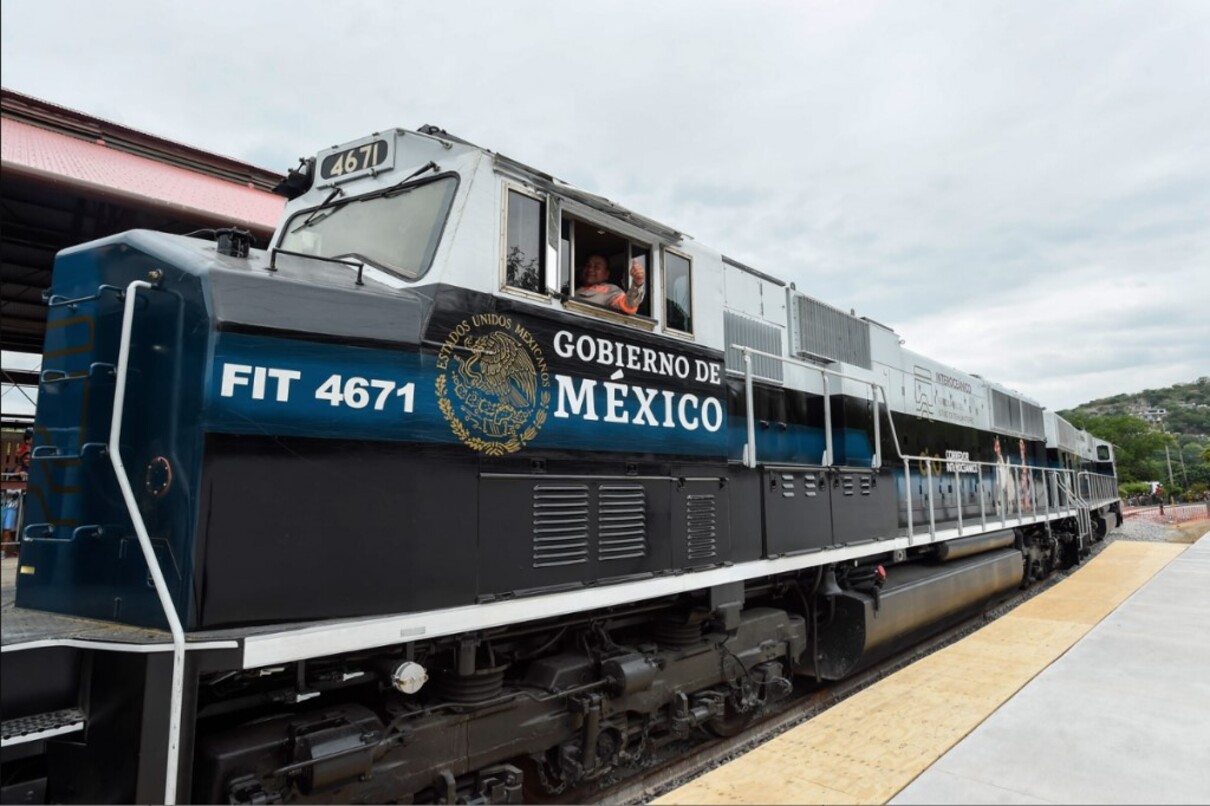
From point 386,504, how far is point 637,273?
7.21 ft

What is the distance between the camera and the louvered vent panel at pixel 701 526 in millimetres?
4676

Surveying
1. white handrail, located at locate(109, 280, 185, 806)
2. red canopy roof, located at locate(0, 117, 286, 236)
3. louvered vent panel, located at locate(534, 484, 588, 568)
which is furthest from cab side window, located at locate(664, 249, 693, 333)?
red canopy roof, located at locate(0, 117, 286, 236)

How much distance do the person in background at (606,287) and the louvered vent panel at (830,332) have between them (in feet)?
9.95

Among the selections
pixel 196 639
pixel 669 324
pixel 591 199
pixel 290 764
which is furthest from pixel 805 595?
pixel 196 639

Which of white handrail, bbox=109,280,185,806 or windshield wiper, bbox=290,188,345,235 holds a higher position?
Answer: windshield wiper, bbox=290,188,345,235

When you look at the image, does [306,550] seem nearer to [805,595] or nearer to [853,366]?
[805,595]

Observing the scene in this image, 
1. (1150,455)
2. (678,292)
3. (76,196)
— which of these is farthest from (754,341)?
(1150,455)

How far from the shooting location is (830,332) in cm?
759

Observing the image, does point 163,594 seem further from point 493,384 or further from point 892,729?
point 892,729

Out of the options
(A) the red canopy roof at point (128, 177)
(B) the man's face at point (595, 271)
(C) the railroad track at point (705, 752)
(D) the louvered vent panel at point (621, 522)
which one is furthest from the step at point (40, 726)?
(A) the red canopy roof at point (128, 177)

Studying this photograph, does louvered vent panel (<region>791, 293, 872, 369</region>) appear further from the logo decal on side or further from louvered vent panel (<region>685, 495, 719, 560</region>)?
the logo decal on side

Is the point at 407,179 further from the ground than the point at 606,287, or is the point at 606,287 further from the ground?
the point at 407,179

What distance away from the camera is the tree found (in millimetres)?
78625

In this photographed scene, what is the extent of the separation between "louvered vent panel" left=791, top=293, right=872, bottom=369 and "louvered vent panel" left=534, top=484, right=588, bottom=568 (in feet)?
12.5
